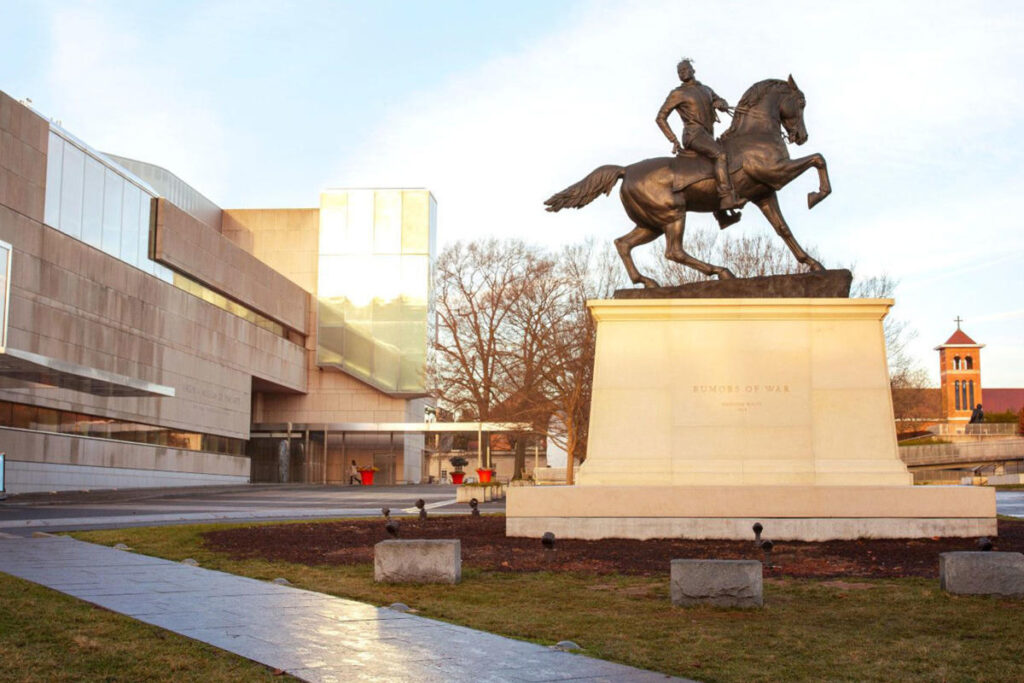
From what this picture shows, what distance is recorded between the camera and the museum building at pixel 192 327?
38875 millimetres

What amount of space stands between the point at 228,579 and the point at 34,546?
14.2 ft

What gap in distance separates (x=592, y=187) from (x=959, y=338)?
165793 millimetres

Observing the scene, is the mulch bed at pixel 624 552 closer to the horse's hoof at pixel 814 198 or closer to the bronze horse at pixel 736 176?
the bronze horse at pixel 736 176

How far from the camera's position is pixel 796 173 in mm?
16016

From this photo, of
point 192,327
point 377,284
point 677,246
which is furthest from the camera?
point 377,284

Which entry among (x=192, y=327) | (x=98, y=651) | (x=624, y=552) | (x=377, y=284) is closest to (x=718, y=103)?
(x=624, y=552)

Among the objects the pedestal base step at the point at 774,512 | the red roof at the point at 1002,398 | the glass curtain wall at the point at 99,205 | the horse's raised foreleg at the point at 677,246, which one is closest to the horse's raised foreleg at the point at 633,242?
the horse's raised foreleg at the point at 677,246

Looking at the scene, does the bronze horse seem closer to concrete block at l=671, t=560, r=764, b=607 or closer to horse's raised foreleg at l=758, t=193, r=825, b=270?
horse's raised foreleg at l=758, t=193, r=825, b=270

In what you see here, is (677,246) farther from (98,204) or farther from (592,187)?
(98,204)

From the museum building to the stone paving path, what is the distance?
910 inches

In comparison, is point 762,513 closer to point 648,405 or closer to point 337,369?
point 648,405

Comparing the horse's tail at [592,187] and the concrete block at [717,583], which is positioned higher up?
the horse's tail at [592,187]

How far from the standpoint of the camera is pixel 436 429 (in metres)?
65.5

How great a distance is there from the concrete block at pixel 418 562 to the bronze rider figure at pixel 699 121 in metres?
8.13
